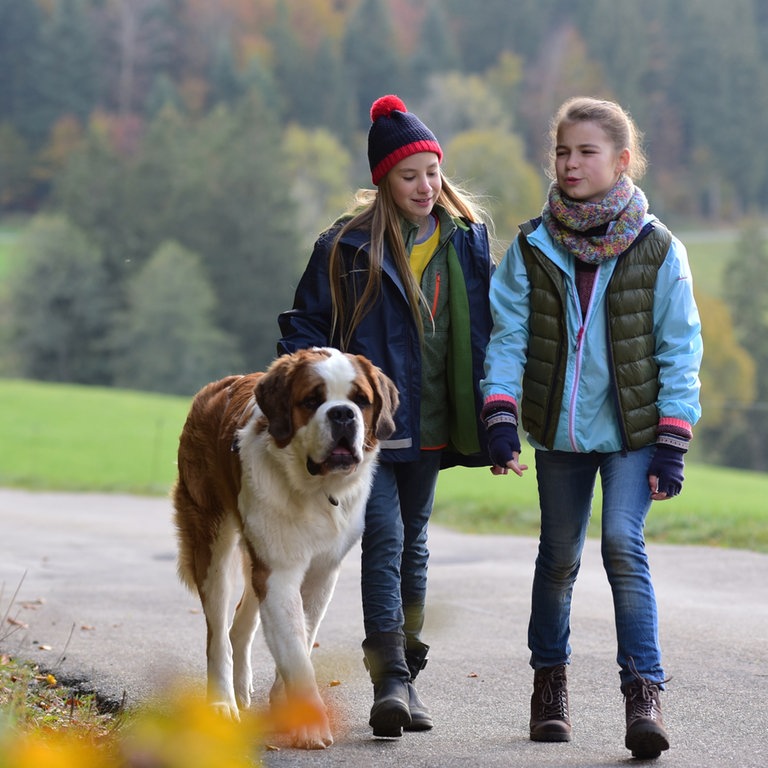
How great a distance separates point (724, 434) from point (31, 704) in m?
52.5

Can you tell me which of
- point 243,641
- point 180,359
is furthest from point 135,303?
point 243,641

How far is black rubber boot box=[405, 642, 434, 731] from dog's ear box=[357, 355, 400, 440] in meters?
1.02

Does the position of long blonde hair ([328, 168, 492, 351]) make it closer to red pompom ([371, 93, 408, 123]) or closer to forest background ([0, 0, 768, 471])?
red pompom ([371, 93, 408, 123])

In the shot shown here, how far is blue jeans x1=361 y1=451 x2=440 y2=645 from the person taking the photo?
5098 millimetres

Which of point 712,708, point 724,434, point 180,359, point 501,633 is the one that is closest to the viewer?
point 712,708

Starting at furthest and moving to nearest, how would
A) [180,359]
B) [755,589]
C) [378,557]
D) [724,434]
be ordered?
[180,359] → [724,434] → [755,589] → [378,557]

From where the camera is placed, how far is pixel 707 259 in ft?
318

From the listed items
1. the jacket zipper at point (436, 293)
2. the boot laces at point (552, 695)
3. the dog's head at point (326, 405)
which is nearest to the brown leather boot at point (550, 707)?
the boot laces at point (552, 695)

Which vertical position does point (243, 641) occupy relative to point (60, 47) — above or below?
below

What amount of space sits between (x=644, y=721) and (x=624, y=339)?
4.35ft

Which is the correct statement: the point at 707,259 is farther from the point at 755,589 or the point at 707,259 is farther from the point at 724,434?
the point at 755,589

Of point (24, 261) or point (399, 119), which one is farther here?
point (24, 261)

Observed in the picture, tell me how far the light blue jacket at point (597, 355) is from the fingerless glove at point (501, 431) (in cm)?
5

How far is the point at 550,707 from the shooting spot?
4992 millimetres
